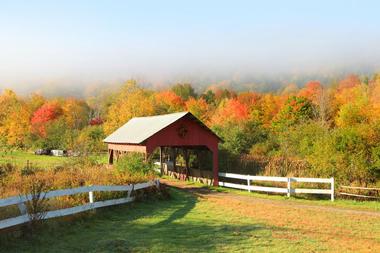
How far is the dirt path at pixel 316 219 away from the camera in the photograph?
10859 mm

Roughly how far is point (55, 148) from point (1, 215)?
5350cm

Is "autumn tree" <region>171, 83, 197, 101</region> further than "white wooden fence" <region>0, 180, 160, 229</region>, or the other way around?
"autumn tree" <region>171, 83, 197, 101</region>

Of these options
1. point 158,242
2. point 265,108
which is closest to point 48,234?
point 158,242

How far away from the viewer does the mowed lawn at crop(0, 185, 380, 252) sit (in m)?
9.95

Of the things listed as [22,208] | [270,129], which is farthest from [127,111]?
[22,208]

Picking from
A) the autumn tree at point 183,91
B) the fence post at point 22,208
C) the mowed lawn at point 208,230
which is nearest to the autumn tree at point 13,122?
the autumn tree at point 183,91

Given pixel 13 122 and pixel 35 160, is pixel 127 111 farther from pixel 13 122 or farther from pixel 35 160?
pixel 13 122

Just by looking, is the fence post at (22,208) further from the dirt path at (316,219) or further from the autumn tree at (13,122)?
the autumn tree at (13,122)

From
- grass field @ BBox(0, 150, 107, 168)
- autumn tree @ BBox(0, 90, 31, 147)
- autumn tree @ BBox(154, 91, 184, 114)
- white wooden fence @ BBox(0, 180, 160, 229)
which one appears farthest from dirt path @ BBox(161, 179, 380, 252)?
autumn tree @ BBox(0, 90, 31, 147)

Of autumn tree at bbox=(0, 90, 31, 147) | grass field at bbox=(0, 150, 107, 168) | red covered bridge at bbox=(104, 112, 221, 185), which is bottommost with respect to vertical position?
grass field at bbox=(0, 150, 107, 168)

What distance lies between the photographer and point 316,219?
14094 mm

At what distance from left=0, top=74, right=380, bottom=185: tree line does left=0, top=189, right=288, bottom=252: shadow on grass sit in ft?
30.6

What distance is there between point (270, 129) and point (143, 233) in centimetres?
4231

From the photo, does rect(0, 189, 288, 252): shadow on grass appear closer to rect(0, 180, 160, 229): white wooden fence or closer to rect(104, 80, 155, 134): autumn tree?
rect(0, 180, 160, 229): white wooden fence
